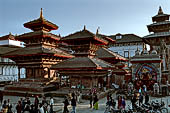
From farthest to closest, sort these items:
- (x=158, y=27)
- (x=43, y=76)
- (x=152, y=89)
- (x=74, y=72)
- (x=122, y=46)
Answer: (x=122, y=46) → (x=158, y=27) → (x=43, y=76) → (x=152, y=89) → (x=74, y=72)

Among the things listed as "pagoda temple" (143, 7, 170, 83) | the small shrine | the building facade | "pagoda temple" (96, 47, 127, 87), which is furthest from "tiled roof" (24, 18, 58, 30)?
the building facade

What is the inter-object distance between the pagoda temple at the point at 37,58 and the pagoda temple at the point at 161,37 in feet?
53.9

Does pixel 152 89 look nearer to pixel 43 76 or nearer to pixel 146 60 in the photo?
pixel 146 60

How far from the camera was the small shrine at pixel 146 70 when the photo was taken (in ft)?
66.3

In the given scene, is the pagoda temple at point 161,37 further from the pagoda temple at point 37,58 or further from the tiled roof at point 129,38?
the pagoda temple at point 37,58

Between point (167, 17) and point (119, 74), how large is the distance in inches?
604

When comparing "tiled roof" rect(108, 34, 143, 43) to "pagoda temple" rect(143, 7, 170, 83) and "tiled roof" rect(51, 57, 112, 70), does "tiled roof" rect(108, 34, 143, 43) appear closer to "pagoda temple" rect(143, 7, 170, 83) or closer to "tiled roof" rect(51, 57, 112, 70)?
"pagoda temple" rect(143, 7, 170, 83)

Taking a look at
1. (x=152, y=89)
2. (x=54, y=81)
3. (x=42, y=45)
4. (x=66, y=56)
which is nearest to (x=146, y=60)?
(x=152, y=89)

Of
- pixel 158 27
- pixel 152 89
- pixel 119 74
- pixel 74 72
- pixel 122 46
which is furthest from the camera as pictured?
pixel 122 46

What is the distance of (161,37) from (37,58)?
22065 millimetres

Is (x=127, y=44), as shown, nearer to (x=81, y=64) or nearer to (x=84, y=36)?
(x=84, y=36)

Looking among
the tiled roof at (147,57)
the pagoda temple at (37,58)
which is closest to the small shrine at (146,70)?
the tiled roof at (147,57)

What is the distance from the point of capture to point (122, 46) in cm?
4969

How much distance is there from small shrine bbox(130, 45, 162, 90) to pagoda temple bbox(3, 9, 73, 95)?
10428 mm
